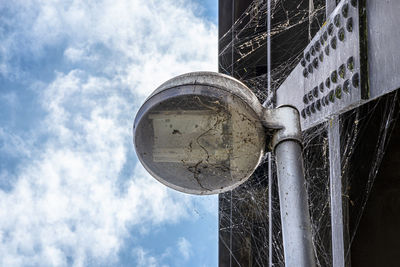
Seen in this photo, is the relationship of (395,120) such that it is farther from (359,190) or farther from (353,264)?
(353,264)

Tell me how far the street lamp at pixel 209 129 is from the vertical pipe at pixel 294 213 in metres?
0.14

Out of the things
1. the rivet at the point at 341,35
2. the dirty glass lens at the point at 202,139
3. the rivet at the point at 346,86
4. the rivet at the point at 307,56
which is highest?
the rivet at the point at 307,56

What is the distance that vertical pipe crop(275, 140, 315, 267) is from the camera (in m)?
1.89

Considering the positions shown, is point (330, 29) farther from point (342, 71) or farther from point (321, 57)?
point (342, 71)

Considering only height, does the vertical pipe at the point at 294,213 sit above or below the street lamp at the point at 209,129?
below

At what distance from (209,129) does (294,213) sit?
77cm

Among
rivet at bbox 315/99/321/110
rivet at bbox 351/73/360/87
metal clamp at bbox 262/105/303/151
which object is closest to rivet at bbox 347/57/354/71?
rivet at bbox 351/73/360/87

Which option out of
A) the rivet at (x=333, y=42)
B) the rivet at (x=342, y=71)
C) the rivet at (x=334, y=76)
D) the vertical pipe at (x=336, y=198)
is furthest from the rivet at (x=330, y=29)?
the vertical pipe at (x=336, y=198)

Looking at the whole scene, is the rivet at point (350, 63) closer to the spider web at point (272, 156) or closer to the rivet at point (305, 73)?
the spider web at point (272, 156)

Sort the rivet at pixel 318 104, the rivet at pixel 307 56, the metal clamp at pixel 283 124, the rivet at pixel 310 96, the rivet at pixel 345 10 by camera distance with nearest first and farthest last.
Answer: the metal clamp at pixel 283 124 < the rivet at pixel 345 10 < the rivet at pixel 318 104 < the rivet at pixel 310 96 < the rivet at pixel 307 56

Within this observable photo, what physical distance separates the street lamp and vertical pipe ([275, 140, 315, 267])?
0.14 metres

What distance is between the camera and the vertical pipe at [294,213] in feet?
6.21

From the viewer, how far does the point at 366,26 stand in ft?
8.84

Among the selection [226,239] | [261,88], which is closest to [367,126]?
[261,88]
